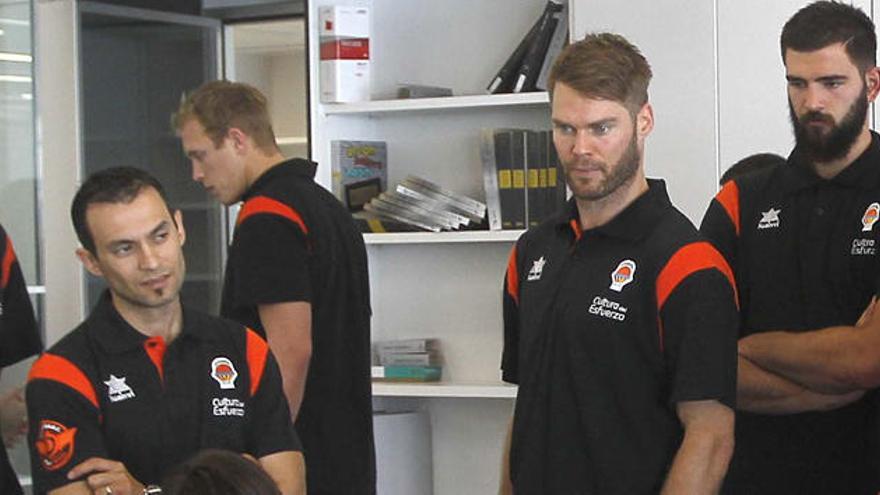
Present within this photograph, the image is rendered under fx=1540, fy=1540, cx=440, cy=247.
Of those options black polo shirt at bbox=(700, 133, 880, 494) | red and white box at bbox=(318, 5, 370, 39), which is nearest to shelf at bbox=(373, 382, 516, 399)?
red and white box at bbox=(318, 5, 370, 39)

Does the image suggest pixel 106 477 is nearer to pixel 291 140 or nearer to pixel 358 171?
pixel 358 171

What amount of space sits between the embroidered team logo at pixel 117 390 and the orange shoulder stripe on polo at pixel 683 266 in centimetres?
87

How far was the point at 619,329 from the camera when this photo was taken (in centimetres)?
249

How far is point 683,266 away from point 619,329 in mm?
145

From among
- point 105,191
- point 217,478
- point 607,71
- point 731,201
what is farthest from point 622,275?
point 217,478

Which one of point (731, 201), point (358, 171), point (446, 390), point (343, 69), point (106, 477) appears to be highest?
point (343, 69)

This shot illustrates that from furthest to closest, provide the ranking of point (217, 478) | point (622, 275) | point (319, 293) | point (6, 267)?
point (319, 293)
point (6, 267)
point (622, 275)
point (217, 478)

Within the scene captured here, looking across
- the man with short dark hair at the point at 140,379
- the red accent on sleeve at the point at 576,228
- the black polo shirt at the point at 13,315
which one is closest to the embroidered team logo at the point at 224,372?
the man with short dark hair at the point at 140,379

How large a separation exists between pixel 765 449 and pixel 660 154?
6.55ft

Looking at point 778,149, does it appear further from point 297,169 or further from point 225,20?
point 225,20

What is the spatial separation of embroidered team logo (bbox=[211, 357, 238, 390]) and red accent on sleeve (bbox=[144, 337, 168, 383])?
3.3 inches

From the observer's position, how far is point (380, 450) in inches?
208

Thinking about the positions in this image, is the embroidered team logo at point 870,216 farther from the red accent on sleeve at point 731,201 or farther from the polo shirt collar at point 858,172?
the red accent on sleeve at point 731,201

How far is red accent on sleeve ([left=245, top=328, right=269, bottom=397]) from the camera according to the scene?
2.60m
